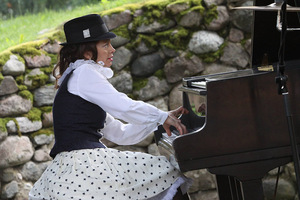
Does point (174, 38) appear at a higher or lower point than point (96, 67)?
lower

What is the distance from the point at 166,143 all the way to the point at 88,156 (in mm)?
415

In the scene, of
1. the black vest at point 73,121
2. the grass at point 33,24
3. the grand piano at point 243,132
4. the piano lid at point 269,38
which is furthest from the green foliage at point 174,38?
the grand piano at point 243,132

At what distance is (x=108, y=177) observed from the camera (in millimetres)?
2793

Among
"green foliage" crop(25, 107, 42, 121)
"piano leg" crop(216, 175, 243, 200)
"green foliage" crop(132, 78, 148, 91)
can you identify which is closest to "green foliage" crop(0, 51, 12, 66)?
"green foliage" crop(25, 107, 42, 121)

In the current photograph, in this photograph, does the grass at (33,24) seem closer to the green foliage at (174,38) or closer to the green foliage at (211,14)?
the green foliage at (174,38)

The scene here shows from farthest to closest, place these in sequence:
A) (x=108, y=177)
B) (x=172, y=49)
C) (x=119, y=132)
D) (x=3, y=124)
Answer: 1. (x=172, y=49)
2. (x=3, y=124)
3. (x=119, y=132)
4. (x=108, y=177)

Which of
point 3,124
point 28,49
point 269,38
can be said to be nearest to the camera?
point 269,38

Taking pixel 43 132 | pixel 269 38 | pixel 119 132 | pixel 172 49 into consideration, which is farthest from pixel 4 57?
pixel 269 38

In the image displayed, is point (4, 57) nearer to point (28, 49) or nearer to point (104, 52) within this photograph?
point (28, 49)

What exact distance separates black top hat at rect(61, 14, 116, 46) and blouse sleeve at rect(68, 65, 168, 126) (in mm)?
222

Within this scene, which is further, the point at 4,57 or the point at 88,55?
the point at 4,57

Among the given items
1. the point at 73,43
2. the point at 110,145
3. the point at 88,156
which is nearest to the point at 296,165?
the point at 88,156

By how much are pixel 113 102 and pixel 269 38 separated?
3.26 ft

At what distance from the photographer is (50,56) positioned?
510cm
